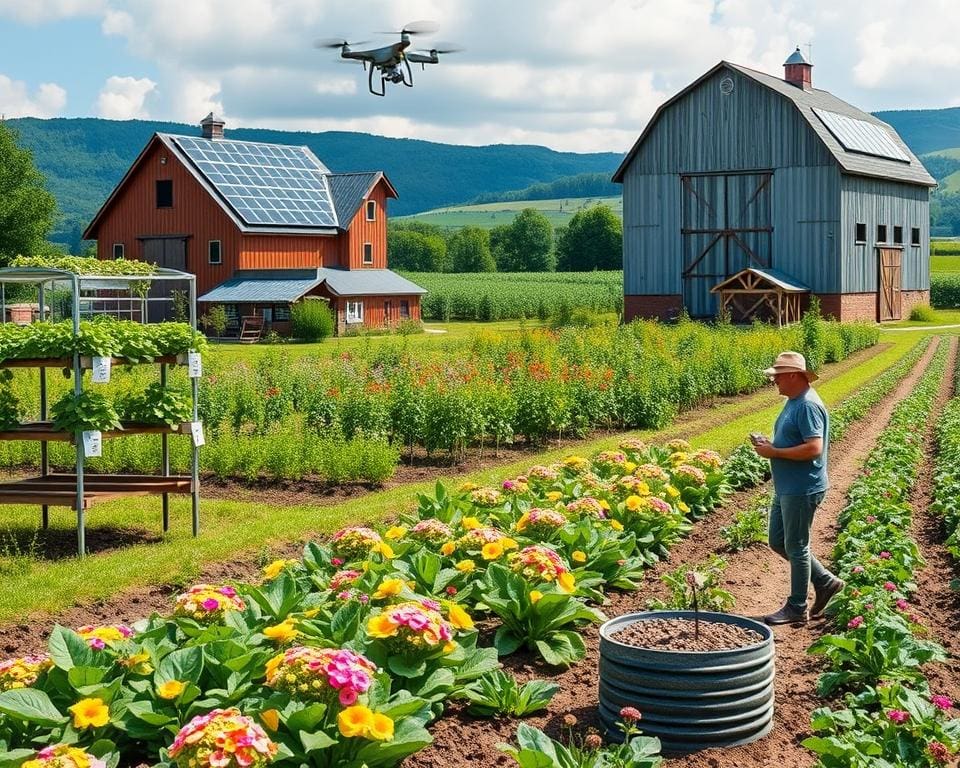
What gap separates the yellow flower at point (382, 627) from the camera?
5.86 m

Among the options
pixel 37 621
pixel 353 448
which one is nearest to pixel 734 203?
pixel 353 448

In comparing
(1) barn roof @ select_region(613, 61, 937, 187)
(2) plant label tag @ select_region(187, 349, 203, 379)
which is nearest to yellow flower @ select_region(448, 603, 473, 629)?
(2) plant label tag @ select_region(187, 349, 203, 379)

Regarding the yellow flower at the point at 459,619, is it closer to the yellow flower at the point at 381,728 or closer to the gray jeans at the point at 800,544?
the yellow flower at the point at 381,728

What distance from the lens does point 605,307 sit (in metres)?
52.6

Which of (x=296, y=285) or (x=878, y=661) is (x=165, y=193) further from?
(x=878, y=661)

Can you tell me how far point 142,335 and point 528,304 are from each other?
1890 inches

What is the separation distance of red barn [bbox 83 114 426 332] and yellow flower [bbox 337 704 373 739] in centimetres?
3768

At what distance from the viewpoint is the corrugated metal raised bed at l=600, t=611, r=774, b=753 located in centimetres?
602

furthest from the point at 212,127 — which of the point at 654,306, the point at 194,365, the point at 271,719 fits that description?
the point at 271,719

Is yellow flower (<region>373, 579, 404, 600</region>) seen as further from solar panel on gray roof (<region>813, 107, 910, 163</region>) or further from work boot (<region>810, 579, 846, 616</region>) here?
solar panel on gray roof (<region>813, 107, 910, 163</region>)

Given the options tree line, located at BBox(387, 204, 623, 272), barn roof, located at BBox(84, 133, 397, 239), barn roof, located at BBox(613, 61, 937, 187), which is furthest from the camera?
tree line, located at BBox(387, 204, 623, 272)

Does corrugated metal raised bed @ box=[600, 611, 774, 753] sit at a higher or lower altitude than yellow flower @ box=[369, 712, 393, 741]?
lower

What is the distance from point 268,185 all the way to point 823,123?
66.6ft

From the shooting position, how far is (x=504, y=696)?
6328mm
